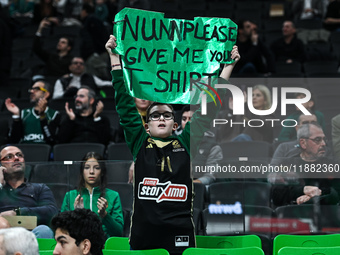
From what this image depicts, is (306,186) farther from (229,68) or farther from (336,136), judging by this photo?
(229,68)

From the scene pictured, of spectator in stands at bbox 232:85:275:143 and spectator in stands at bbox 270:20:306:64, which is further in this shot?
spectator in stands at bbox 270:20:306:64

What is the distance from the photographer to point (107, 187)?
Answer: 593 cm

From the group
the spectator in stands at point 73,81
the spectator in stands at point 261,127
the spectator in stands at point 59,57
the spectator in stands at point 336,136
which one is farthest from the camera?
the spectator in stands at point 59,57

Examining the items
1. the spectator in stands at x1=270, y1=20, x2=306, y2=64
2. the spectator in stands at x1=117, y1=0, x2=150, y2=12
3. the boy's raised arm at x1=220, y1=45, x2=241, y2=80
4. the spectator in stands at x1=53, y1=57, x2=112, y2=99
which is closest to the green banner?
the boy's raised arm at x1=220, y1=45, x2=241, y2=80

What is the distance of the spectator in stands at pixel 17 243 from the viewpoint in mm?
3586

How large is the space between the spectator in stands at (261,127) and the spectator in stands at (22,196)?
8.90ft

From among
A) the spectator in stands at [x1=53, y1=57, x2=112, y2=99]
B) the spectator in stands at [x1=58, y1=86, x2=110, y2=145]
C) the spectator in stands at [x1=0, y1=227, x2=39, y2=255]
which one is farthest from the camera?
the spectator in stands at [x1=53, y1=57, x2=112, y2=99]

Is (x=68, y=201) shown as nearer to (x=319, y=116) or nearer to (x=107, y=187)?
(x=107, y=187)

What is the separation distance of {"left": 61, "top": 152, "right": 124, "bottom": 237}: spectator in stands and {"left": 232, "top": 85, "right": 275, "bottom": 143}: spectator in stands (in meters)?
2.40

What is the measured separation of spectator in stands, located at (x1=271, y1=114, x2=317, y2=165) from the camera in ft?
19.6

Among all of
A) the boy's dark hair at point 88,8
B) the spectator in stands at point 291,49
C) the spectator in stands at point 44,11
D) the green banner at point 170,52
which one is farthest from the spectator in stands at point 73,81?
the green banner at point 170,52

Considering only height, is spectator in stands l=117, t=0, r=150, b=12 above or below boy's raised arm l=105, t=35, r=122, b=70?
above

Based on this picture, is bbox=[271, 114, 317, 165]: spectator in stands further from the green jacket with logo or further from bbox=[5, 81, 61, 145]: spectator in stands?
bbox=[5, 81, 61, 145]: spectator in stands

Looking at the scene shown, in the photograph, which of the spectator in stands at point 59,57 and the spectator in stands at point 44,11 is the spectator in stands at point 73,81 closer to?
the spectator in stands at point 59,57
